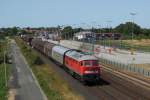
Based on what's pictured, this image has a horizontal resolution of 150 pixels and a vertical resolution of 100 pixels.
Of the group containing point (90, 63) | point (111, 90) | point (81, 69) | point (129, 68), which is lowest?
point (111, 90)

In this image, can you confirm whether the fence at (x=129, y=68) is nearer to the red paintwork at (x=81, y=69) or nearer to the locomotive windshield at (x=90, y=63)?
the red paintwork at (x=81, y=69)

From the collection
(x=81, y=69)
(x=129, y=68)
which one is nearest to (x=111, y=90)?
(x=81, y=69)

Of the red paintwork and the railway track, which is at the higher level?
the red paintwork

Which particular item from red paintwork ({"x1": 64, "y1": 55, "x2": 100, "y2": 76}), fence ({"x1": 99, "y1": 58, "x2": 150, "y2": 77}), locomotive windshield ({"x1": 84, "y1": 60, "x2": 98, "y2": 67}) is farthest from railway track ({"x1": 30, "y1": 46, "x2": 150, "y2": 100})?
fence ({"x1": 99, "y1": 58, "x2": 150, "y2": 77})

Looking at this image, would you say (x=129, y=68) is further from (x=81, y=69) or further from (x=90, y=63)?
(x=81, y=69)

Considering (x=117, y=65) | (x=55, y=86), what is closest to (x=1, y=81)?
(x=55, y=86)

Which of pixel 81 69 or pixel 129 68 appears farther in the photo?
pixel 129 68

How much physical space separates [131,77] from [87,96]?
16.9 m

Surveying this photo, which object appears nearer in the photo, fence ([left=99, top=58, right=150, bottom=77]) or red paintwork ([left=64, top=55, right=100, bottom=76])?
red paintwork ([left=64, top=55, right=100, bottom=76])

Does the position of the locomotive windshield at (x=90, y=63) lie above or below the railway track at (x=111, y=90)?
above

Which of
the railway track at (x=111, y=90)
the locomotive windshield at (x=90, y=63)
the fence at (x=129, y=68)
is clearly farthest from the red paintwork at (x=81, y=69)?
the fence at (x=129, y=68)

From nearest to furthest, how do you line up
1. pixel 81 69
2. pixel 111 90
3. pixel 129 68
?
pixel 111 90 → pixel 81 69 → pixel 129 68

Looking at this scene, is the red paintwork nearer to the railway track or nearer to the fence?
the railway track

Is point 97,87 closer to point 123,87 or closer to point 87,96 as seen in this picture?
point 123,87
